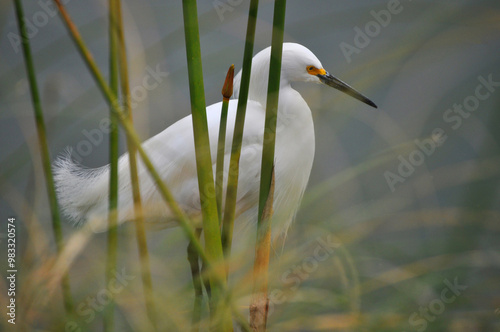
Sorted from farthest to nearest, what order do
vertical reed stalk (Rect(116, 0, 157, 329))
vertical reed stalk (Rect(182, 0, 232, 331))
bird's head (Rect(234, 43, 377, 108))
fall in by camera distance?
bird's head (Rect(234, 43, 377, 108)), vertical reed stalk (Rect(116, 0, 157, 329)), vertical reed stalk (Rect(182, 0, 232, 331))

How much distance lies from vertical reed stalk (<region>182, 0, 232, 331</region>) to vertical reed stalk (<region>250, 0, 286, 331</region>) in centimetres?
5

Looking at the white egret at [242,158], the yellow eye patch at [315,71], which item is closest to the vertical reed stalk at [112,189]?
the white egret at [242,158]

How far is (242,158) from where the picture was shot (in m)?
1.15

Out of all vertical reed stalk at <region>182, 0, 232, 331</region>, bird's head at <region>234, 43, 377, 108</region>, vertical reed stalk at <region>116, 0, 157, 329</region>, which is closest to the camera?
vertical reed stalk at <region>182, 0, 232, 331</region>

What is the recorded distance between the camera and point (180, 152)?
3.52 ft

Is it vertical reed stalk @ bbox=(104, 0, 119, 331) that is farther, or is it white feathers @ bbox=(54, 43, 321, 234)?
white feathers @ bbox=(54, 43, 321, 234)

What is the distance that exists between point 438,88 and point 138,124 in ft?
4.53

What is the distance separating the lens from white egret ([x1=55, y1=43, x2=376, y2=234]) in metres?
1.06

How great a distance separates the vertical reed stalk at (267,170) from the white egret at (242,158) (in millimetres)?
651

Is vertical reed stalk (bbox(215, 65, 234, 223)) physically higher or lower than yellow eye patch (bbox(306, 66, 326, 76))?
lower

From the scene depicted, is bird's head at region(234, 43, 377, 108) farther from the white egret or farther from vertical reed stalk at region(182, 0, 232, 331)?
vertical reed stalk at region(182, 0, 232, 331)

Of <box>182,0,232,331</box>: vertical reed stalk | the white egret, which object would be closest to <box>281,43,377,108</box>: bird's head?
the white egret

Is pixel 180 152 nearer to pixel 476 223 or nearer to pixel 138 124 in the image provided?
pixel 138 124

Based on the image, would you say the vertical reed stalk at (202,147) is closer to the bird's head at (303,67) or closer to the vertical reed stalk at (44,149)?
the vertical reed stalk at (44,149)
